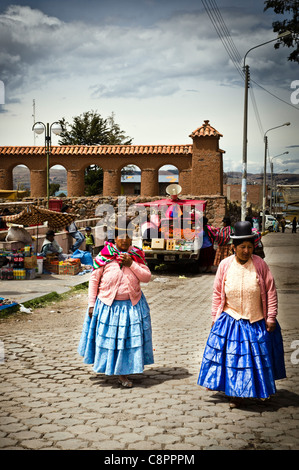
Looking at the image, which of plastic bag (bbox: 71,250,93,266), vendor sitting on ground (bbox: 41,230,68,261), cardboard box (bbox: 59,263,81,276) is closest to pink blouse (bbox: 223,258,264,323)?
cardboard box (bbox: 59,263,81,276)

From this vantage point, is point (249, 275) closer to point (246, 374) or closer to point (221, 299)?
point (221, 299)

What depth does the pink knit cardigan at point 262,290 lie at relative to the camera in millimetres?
4945

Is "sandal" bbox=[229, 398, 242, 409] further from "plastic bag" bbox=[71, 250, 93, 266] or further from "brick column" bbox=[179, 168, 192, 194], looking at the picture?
"brick column" bbox=[179, 168, 192, 194]

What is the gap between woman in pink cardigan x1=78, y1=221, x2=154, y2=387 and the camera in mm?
5453

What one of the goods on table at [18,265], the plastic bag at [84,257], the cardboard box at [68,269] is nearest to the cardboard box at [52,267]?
the cardboard box at [68,269]

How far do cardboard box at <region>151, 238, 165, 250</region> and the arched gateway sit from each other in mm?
15245

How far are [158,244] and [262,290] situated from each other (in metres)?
10.9

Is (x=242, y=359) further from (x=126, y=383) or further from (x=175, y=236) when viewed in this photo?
(x=175, y=236)

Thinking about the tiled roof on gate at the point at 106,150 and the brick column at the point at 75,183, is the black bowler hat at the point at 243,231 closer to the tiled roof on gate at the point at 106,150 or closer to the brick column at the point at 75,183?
the tiled roof on gate at the point at 106,150

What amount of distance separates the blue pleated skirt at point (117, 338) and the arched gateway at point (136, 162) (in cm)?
2550

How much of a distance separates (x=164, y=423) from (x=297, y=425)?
3.63 ft
